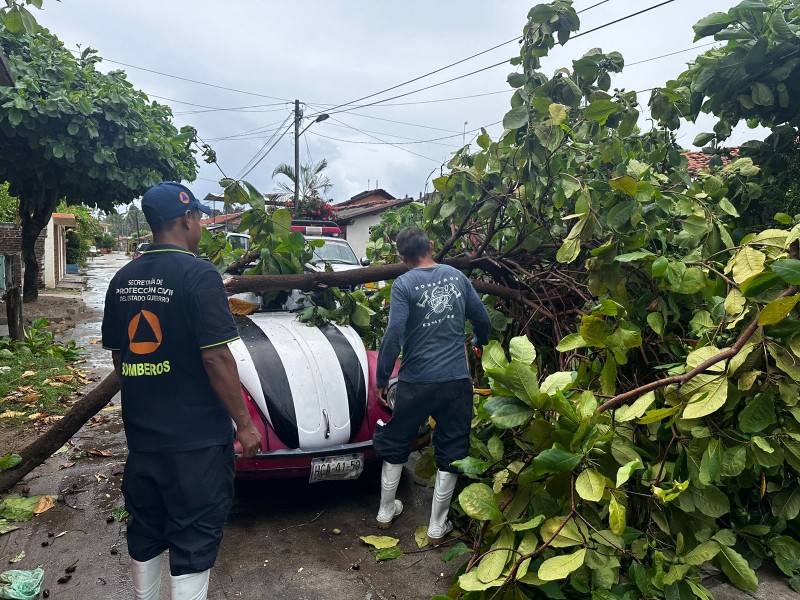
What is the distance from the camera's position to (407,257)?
12.4 feet

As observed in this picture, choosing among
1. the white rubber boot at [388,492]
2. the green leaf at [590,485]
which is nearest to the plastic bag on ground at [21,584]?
the white rubber boot at [388,492]

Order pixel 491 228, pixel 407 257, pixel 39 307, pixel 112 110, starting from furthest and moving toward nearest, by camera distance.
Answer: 1. pixel 39 307
2. pixel 112 110
3. pixel 491 228
4. pixel 407 257

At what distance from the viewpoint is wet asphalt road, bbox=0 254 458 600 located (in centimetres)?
304

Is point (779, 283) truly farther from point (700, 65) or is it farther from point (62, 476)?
point (62, 476)

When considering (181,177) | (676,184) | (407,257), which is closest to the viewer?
(407,257)

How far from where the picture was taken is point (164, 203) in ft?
8.32

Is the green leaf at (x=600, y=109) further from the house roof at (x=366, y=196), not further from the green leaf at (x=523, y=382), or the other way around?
the house roof at (x=366, y=196)

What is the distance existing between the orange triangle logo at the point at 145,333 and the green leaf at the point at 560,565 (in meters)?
1.89

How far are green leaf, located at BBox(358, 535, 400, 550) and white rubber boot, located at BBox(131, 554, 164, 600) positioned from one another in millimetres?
1307

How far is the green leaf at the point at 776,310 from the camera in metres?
2.42

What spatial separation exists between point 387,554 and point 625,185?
8.47 ft

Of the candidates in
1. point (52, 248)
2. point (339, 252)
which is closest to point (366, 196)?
point (52, 248)

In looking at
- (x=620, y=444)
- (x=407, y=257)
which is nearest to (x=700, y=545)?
(x=620, y=444)

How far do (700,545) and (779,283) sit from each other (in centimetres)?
127
